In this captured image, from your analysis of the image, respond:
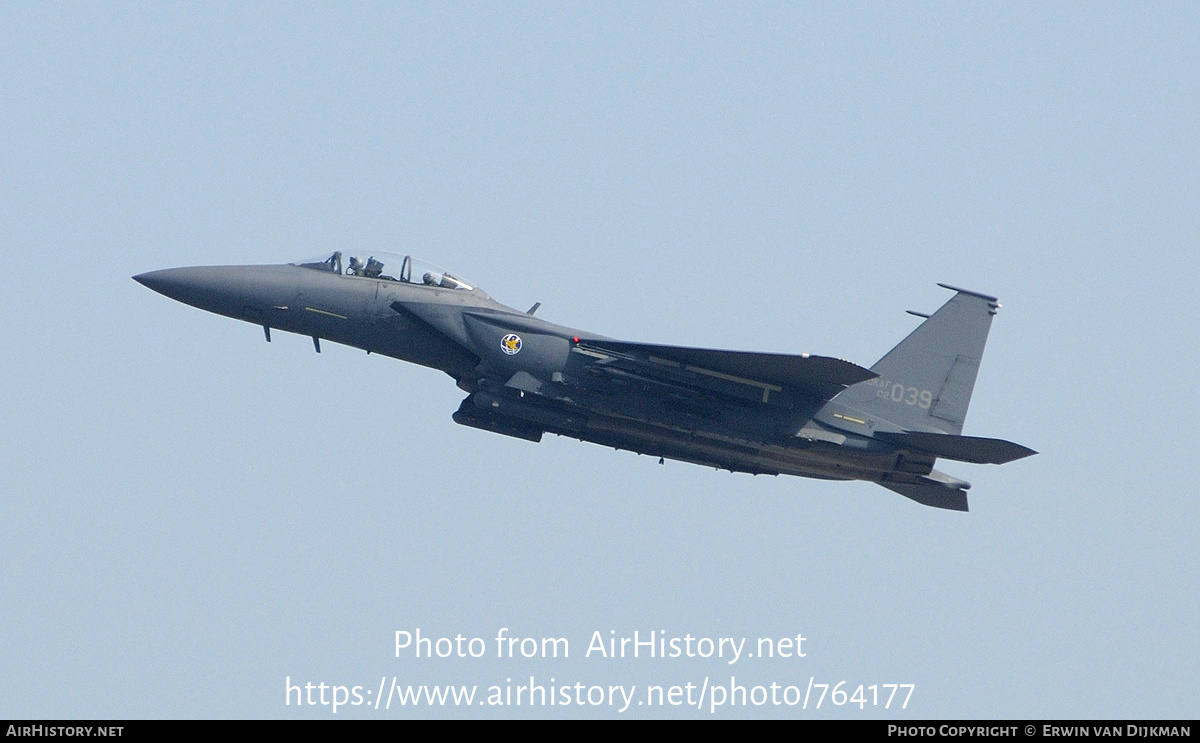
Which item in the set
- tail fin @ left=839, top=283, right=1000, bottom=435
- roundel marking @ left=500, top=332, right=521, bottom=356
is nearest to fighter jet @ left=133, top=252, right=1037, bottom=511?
roundel marking @ left=500, top=332, right=521, bottom=356

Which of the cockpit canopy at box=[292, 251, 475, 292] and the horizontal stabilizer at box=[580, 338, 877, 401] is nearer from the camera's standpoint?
the horizontal stabilizer at box=[580, 338, 877, 401]

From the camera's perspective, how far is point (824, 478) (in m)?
22.8

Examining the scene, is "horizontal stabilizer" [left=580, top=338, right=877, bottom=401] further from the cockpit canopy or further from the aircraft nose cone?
the aircraft nose cone

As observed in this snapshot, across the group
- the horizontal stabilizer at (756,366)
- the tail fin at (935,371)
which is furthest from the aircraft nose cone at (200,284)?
the tail fin at (935,371)

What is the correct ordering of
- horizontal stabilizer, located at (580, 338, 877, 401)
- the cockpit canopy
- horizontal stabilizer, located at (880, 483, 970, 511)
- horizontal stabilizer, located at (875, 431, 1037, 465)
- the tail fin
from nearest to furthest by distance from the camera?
horizontal stabilizer, located at (580, 338, 877, 401)
horizontal stabilizer, located at (875, 431, 1037, 465)
the cockpit canopy
the tail fin
horizontal stabilizer, located at (880, 483, 970, 511)

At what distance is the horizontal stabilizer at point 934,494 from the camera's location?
73.7 ft

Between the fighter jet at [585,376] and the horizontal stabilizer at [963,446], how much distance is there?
0.07 ft

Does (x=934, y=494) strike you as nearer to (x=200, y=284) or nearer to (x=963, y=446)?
(x=963, y=446)

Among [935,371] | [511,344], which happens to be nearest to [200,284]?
[511,344]

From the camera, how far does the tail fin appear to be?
73.4 ft

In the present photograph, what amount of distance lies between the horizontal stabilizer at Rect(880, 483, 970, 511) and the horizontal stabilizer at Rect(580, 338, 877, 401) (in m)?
2.52
